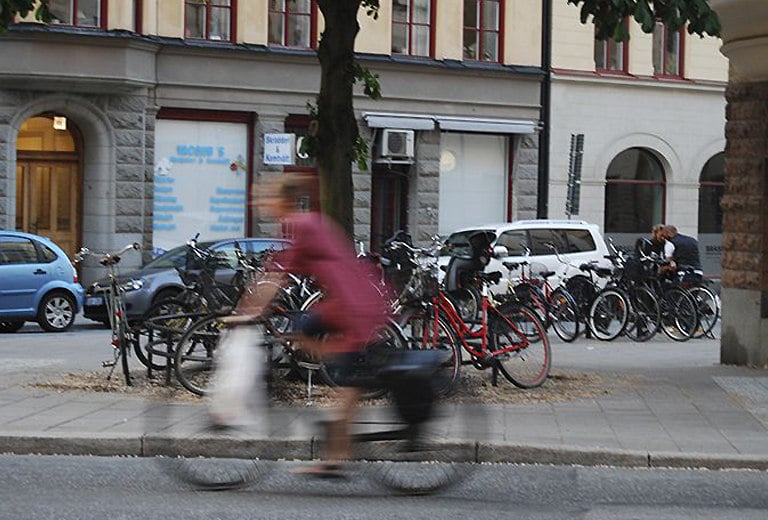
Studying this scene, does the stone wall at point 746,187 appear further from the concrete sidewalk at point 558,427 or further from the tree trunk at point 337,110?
the tree trunk at point 337,110

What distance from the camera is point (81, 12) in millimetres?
28484

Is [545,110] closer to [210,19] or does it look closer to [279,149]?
[279,149]

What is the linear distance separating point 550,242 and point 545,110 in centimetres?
896

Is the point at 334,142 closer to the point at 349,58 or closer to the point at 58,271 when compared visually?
the point at 349,58

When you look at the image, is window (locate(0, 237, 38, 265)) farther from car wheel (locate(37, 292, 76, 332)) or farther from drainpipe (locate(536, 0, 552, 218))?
drainpipe (locate(536, 0, 552, 218))

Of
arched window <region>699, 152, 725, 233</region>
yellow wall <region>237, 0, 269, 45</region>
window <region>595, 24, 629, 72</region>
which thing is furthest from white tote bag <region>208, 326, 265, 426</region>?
arched window <region>699, 152, 725, 233</region>

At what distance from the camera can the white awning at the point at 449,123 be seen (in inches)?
1246

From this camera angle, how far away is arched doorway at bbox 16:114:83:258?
29.0 m

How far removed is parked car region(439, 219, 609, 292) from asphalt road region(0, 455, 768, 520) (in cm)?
1508

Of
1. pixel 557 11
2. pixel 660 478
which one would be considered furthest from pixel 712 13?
pixel 557 11

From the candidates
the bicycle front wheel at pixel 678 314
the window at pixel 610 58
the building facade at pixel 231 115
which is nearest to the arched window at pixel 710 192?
the window at pixel 610 58

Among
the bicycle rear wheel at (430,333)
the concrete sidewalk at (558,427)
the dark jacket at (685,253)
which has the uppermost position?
the dark jacket at (685,253)

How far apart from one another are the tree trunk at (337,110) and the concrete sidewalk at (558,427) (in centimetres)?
232

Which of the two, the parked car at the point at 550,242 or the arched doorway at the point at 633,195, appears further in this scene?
the arched doorway at the point at 633,195
